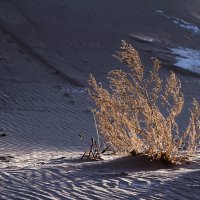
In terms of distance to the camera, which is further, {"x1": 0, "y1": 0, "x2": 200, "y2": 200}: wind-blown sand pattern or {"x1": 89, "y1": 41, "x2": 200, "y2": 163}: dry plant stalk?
{"x1": 89, "y1": 41, "x2": 200, "y2": 163}: dry plant stalk

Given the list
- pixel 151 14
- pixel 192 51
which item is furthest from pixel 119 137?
pixel 151 14

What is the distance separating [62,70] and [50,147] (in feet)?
29.3

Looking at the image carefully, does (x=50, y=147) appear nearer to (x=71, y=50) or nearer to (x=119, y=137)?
(x=119, y=137)

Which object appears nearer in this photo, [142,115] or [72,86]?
[142,115]

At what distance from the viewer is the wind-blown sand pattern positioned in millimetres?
5289

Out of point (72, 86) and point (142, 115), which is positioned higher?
point (72, 86)

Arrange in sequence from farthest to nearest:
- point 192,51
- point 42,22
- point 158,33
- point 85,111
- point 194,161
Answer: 1. point 158,33
2. point 192,51
3. point 42,22
4. point 85,111
5. point 194,161

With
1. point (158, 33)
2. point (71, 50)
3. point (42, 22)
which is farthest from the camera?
point (158, 33)

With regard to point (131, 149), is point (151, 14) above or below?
above

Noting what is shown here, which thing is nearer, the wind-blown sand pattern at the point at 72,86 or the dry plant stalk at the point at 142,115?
the wind-blown sand pattern at the point at 72,86

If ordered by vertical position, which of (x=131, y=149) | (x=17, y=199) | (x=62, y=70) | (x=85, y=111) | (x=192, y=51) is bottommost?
(x=17, y=199)

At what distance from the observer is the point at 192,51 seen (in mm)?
24703

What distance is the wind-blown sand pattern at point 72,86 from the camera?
529 cm

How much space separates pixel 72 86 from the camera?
1688 centimetres
